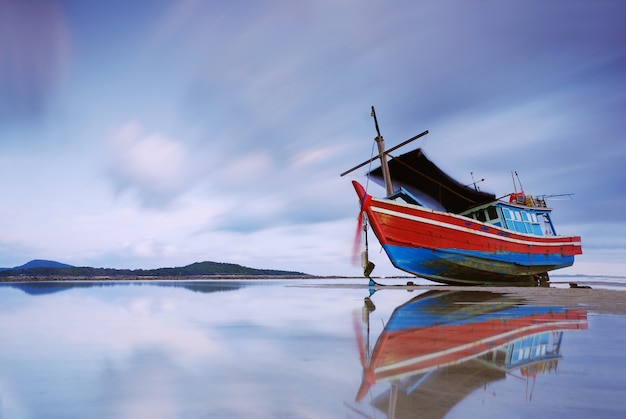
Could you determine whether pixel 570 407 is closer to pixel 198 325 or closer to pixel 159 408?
pixel 159 408

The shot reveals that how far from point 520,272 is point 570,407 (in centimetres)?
2334

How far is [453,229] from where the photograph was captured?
18.2m

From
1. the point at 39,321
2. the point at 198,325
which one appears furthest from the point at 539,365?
the point at 39,321

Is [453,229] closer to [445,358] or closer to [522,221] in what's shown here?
[522,221]

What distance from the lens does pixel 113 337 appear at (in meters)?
4.79

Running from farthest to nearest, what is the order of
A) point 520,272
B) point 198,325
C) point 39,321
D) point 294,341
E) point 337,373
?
1. point 520,272
2. point 39,321
3. point 198,325
4. point 294,341
5. point 337,373

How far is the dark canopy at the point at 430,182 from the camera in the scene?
20.4 m

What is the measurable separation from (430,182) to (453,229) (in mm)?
4297

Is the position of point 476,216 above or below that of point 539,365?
above

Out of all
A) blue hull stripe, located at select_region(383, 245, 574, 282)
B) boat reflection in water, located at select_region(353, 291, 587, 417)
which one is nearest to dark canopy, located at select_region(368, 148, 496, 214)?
blue hull stripe, located at select_region(383, 245, 574, 282)

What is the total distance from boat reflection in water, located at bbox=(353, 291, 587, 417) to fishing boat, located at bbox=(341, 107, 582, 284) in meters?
11.8

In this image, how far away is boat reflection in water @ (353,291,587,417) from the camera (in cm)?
213

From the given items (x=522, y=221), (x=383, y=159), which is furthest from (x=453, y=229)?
(x=522, y=221)

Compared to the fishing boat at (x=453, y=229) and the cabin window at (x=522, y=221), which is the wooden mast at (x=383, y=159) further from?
the cabin window at (x=522, y=221)
